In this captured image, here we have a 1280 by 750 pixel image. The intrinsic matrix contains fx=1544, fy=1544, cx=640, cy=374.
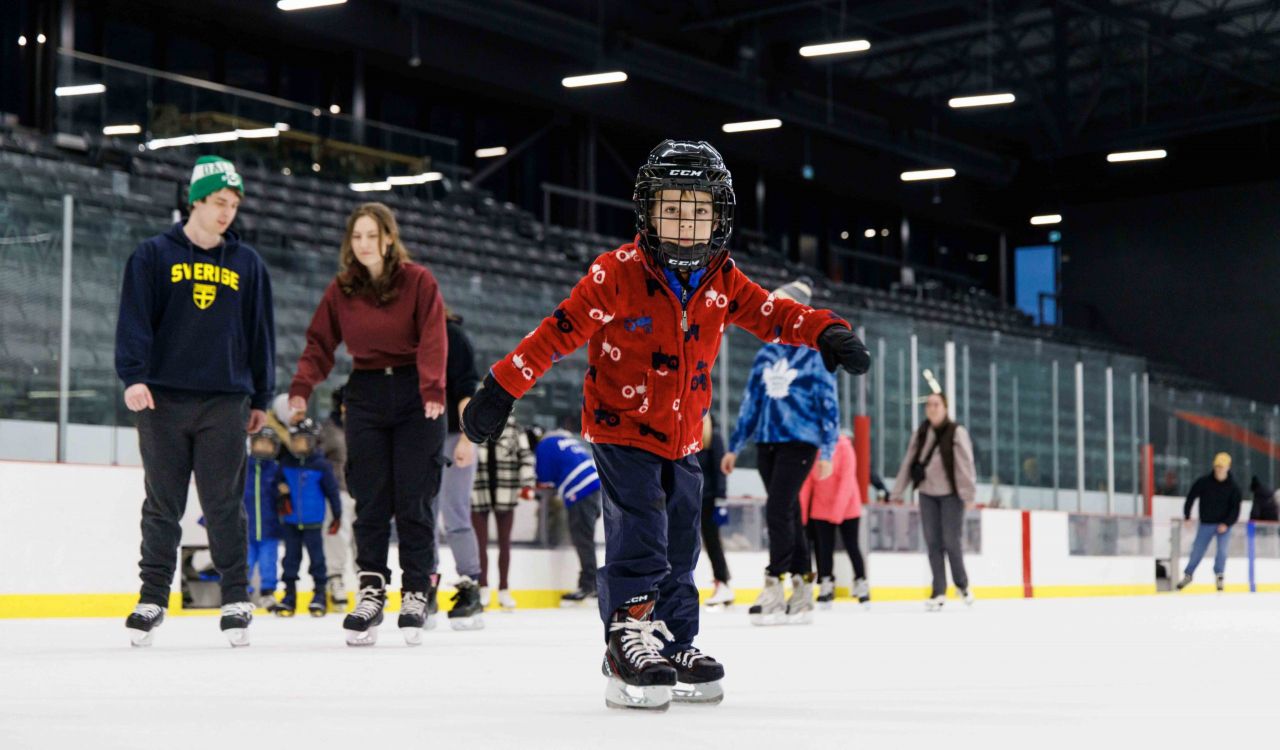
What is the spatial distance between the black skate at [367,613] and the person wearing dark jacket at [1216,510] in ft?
37.5

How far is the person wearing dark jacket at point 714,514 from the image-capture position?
8586 millimetres

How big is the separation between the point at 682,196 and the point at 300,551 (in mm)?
4815

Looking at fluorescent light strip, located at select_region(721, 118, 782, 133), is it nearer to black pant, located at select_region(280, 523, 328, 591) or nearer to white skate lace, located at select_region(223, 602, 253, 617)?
black pant, located at select_region(280, 523, 328, 591)

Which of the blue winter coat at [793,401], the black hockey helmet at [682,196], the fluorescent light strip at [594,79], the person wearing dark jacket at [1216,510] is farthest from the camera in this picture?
the fluorescent light strip at [594,79]

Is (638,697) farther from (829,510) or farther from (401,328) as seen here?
(829,510)

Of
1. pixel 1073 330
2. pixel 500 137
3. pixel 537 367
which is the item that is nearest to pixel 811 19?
pixel 500 137

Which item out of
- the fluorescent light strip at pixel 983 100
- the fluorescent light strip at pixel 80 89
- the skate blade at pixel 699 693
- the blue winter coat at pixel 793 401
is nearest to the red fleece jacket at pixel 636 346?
the skate blade at pixel 699 693

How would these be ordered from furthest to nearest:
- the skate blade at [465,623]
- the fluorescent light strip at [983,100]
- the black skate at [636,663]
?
the fluorescent light strip at [983,100] < the skate blade at [465,623] < the black skate at [636,663]

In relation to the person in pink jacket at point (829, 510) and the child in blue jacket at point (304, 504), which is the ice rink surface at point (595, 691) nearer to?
the child in blue jacket at point (304, 504)

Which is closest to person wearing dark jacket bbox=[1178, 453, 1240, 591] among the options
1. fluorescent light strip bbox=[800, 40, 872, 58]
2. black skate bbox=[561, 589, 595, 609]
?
fluorescent light strip bbox=[800, 40, 872, 58]

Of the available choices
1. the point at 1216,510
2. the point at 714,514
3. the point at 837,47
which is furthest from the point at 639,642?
the point at 837,47

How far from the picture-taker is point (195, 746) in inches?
89.1

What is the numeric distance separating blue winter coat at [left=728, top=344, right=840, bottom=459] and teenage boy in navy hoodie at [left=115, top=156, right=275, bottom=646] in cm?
233

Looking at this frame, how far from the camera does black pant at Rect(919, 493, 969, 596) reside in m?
8.95
